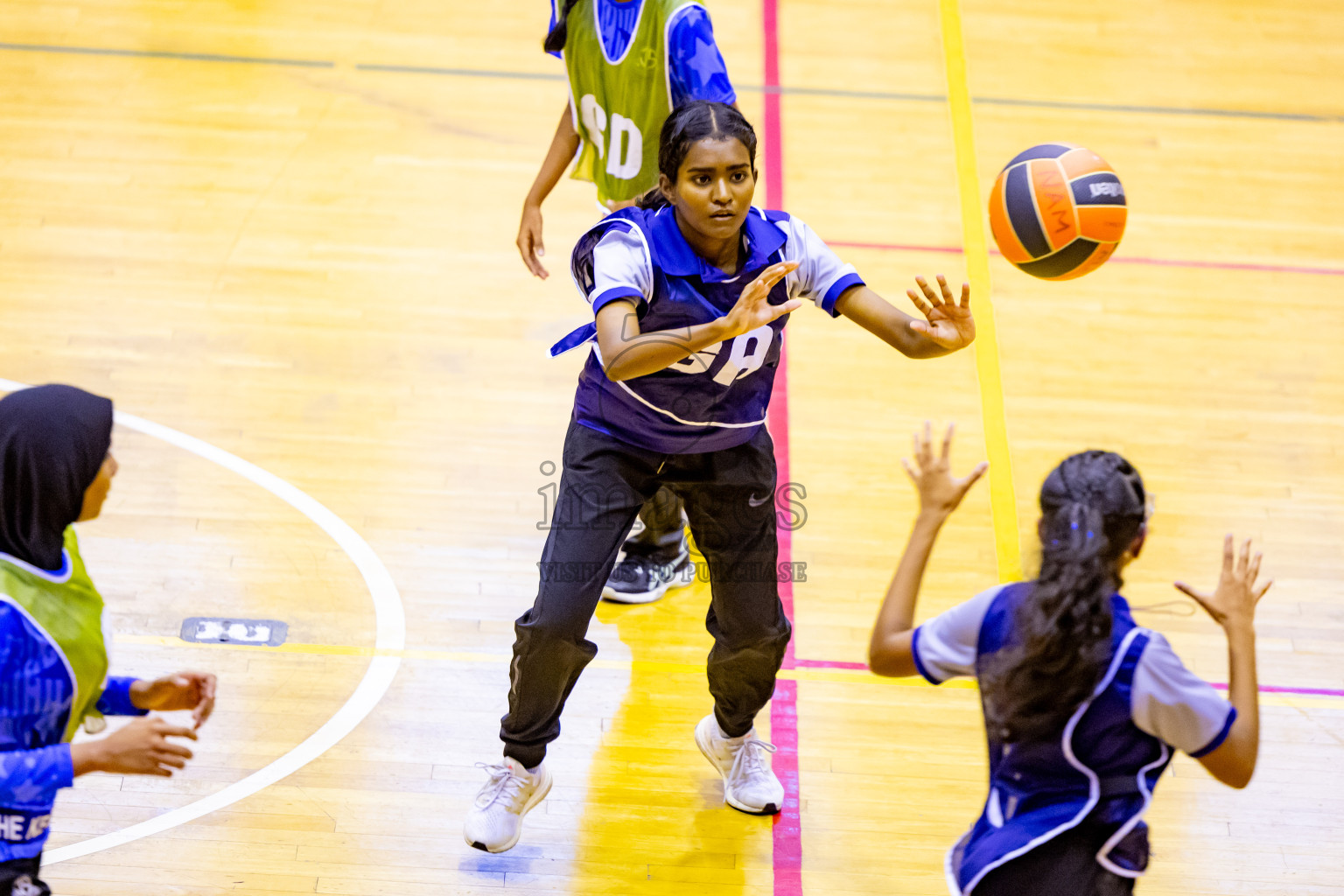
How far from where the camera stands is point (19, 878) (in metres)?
2.49

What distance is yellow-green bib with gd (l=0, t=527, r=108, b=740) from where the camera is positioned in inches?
94.0

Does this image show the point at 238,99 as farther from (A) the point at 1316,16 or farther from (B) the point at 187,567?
(A) the point at 1316,16

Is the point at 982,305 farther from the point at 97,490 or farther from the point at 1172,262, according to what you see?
the point at 97,490

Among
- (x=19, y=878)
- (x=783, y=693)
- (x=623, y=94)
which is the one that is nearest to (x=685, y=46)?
(x=623, y=94)

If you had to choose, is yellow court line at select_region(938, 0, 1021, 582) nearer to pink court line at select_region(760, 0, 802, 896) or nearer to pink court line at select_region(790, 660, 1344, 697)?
pink court line at select_region(790, 660, 1344, 697)

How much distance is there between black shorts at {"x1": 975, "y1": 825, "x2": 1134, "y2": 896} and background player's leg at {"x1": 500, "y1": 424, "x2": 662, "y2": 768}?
1.28 metres

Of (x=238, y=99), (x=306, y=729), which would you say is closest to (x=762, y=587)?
(x=306, y=729)

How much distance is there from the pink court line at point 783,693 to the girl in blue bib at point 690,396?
0.84ft

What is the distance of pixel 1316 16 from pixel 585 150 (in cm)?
558

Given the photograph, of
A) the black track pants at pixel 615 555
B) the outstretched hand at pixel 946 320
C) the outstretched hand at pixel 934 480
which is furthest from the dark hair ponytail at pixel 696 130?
the outstretched hand at pixel 934 480

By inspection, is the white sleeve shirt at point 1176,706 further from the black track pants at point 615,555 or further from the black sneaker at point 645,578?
the black sneaker at point 645,578

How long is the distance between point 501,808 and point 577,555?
31.6 inches

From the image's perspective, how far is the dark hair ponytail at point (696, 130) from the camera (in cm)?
308

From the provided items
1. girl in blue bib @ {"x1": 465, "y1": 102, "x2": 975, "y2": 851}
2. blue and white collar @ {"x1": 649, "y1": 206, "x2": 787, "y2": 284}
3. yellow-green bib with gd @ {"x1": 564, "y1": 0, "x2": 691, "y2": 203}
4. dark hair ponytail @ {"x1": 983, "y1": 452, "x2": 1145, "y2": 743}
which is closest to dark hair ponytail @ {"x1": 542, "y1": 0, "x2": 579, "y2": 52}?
yellow-green bib with gd @ {"x1": 564, "y1": 0, "x2": 691, "y2": 203}
